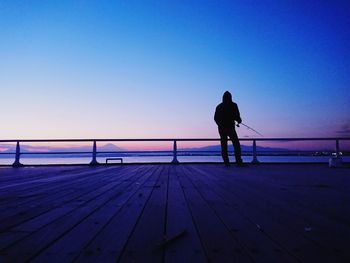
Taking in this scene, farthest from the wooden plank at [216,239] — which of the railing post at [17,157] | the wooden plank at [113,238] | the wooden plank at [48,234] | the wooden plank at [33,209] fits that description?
the railing post at [17,157]

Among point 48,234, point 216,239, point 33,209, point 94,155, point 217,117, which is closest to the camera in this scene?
point 216,239

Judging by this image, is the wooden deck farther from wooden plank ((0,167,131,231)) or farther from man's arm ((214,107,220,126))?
man's arm ((214,107,220,126))

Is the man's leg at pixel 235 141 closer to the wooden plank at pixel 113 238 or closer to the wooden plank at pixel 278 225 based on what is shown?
the wooden plank at pixel 278 225

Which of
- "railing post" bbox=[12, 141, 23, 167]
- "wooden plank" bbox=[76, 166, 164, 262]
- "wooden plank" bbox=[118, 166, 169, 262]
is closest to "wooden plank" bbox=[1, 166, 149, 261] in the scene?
"wooden plank" bbox=[76, 166, 164, 262]

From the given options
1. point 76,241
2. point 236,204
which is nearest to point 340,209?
point 236,204

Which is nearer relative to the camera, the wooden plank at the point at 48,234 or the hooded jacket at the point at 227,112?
the wooden plank at the point at 48,234

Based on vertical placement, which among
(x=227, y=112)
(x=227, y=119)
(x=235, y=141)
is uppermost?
(x=227, y=112)

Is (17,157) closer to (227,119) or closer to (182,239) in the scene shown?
(227,119)

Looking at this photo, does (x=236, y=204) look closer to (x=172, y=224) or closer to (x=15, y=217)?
(x=172, y=224)

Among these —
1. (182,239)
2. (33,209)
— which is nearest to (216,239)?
(182,239)

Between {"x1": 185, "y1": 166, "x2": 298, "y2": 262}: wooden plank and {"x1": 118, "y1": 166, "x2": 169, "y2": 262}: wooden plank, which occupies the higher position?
{"x1": 185, "y1": 166, "x2": 298, "y2": 262}: wooden plank

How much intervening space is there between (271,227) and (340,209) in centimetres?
80

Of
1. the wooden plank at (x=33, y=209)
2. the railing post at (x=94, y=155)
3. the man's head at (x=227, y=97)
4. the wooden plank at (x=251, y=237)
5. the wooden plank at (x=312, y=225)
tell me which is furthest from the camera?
the railing post at (x=94, y=155)

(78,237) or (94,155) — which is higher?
(94,155)
